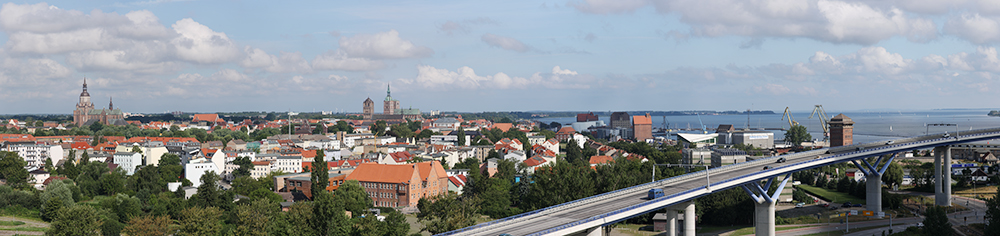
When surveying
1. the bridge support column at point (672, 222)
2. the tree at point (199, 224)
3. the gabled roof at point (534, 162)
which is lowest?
the tree at point (199, 224)

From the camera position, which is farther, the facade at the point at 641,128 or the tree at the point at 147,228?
the facade at the point at 641,128

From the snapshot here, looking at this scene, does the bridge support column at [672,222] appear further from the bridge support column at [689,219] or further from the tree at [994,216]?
the tree at [994,216]

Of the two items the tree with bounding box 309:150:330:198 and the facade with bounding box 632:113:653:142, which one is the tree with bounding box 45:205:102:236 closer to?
the tree with bounding box 309:150:330:198

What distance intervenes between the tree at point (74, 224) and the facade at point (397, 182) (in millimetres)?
26796

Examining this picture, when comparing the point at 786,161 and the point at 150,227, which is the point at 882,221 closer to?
the point at 786,161

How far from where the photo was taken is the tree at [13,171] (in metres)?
84.4

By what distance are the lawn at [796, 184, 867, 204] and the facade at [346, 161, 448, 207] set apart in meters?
39.5

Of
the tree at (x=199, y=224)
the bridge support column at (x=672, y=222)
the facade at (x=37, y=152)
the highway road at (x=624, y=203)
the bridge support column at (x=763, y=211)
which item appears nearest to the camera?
the highway road at (x=624, y=203)

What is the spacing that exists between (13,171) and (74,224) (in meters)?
44.6

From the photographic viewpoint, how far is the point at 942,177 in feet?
217

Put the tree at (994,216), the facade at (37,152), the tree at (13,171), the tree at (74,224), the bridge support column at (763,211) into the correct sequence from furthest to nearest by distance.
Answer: the facade at (37,152) < the tree at (13,171) < the tree at (74,224) < the bridge support column at (763,211) < the tree at (994,216)

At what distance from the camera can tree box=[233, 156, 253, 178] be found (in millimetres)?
92731

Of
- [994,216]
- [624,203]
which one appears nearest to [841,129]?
[994,216]

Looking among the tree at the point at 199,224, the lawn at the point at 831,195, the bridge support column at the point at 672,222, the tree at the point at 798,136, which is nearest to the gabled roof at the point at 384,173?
the tree at the point at 199,224
